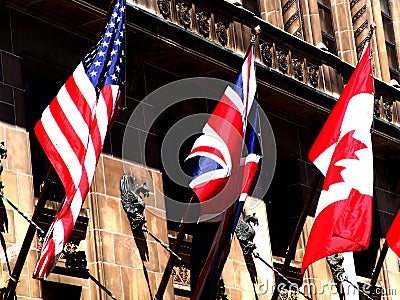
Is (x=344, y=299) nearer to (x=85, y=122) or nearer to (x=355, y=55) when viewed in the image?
(x=355, y=55)

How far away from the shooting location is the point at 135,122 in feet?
99.4

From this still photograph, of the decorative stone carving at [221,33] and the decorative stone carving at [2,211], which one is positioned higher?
the decorative stone carving at [221,33]

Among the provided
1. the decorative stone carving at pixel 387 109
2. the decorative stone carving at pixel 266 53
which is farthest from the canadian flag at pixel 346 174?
the decorative stone carving at pixel 387 109

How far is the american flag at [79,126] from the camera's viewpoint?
2423 cm

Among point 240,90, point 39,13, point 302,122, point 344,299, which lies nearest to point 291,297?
point 344,299

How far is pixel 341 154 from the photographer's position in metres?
29.9

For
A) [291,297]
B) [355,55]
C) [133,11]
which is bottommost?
[291,297]

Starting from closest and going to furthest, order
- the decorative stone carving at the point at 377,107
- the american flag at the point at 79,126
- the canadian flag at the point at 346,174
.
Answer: the american flag at the point at 79,126
the canadian flag at the point at 346,174
the decorative stone carving at the point at 377,107

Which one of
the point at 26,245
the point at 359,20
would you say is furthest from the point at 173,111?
the point at 359,20

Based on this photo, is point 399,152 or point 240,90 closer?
point 240,90

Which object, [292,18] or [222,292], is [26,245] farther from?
[292,18]

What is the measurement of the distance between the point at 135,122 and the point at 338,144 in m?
4.12

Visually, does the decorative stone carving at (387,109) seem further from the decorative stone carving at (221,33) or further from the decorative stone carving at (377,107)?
the decorative stone carving at (221,33)

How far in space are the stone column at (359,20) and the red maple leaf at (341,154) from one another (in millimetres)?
10097
